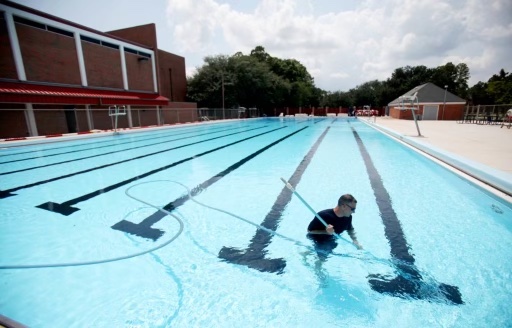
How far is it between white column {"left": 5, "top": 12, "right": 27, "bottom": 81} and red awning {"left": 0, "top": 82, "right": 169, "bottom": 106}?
2.35 ft

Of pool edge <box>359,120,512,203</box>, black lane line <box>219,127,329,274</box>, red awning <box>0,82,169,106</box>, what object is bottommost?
black lane line <box>219,127,329,274</box>

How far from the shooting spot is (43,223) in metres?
4.08

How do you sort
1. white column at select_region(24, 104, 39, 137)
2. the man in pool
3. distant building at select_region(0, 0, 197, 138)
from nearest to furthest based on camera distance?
the man in pool < white column at select_region(24, 104, 39, 137) < distant building at select_region(0, 0, 197, 138)

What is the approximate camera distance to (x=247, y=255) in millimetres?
3084

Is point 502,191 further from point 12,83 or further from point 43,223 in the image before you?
point 12,83

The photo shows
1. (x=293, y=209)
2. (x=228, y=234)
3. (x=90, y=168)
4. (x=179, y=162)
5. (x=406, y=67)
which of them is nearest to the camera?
(x=228, y=234)

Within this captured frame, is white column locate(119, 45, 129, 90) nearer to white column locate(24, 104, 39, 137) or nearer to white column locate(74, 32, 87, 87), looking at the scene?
white column locate(74, 32, 87, 87)

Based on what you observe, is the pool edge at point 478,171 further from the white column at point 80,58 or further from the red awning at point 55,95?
the white column at point 80,58

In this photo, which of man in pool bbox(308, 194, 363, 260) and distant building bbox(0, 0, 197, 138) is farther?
distant building bbox(0, 0, 197, 138)

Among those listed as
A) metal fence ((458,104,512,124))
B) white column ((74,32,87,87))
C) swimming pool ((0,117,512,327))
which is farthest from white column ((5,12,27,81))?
metal fence ((458,104,512,124))

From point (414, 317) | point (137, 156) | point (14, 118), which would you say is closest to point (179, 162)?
point (137, 156)

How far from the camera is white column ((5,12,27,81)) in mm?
15352

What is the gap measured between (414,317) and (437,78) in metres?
63.9

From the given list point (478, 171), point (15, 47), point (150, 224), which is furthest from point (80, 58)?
point (478, 171)
